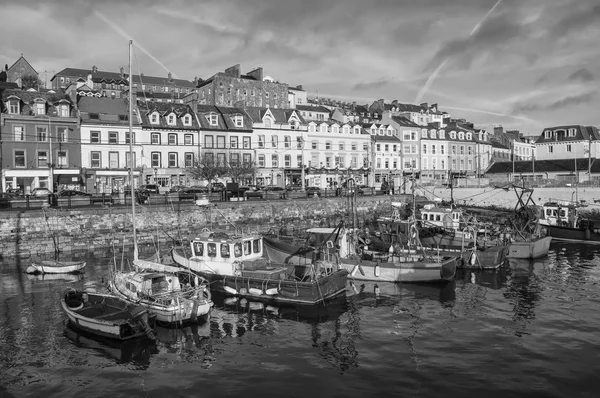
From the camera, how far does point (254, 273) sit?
2395 cm

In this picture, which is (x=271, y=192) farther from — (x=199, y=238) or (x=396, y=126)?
(x=396, y=126)

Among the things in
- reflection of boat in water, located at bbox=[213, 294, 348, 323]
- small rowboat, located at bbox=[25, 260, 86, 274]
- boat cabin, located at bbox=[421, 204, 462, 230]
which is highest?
boat cabin, located at bbox=[421, 204, 462, 230]

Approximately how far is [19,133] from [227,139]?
24196 mm

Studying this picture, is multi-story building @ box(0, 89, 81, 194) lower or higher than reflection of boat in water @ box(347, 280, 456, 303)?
higher

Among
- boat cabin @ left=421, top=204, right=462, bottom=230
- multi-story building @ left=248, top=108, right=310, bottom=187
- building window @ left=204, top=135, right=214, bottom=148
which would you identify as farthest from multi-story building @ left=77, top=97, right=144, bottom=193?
boat cabin @ left=421, top=204, right=462, bottom=230

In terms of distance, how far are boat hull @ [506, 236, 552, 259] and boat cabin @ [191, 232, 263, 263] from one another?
1868 centimetres

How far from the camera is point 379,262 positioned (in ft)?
90.9

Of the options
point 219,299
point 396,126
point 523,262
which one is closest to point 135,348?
point 219,299

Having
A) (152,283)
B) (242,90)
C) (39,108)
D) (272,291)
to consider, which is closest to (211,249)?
(272,291)

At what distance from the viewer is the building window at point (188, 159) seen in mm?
61312

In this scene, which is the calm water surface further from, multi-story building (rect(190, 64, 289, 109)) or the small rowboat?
multi-story building (rect(190, 64, 289, 109))

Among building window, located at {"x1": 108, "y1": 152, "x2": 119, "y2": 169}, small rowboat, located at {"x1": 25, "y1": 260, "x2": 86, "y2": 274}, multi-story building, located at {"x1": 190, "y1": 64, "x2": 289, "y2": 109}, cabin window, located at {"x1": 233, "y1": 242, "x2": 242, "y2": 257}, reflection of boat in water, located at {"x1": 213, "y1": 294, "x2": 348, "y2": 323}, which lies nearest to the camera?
reflection of boat in water, located at {"x1": 213, "y1": 294, "x2": 348, "y2": 323}

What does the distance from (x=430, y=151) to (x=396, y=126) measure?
7.54m

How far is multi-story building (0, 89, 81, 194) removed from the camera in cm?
5231
